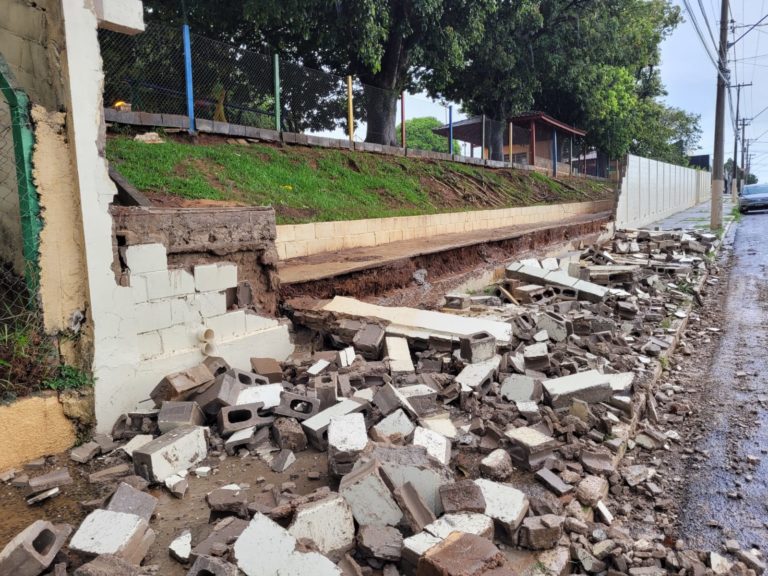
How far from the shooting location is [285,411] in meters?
4.08

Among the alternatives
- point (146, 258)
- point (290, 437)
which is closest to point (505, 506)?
point (290, 437)

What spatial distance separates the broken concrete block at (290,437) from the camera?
3.80 metres

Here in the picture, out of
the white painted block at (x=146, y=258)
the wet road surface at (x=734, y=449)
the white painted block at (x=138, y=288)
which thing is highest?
the white painted block at (x=146, y=258)

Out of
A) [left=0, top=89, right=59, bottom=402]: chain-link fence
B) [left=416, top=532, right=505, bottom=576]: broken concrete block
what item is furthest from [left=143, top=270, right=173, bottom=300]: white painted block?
[left=416, top=532, right=505, bottom=576]: broken concrete block

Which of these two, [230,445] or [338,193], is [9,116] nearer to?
[230,445]

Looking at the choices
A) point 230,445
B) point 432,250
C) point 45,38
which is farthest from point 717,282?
point 45,38

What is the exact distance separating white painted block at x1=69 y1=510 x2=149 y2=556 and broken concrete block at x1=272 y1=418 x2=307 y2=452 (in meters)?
1.16

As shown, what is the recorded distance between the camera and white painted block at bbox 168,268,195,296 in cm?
441

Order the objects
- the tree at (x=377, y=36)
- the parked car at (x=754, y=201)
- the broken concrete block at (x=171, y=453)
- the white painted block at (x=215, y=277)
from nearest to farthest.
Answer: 1. the broken concrete block at (x=171, y=453)
2. the white painted block at (x=215, y=277)
3. the tree at (x=377, y=36)
4. the parked car at (x=754, y=201)

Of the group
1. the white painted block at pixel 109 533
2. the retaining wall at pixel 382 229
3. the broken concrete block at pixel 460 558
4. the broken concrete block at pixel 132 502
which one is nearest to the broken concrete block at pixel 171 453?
the broken concrete block at pixel 132 502

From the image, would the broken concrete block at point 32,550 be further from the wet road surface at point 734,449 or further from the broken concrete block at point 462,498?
the wet road surface at point 734,449

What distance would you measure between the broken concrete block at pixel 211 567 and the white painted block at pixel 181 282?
2489mm

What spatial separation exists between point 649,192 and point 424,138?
26.4 meters

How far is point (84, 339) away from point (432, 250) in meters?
5.67
